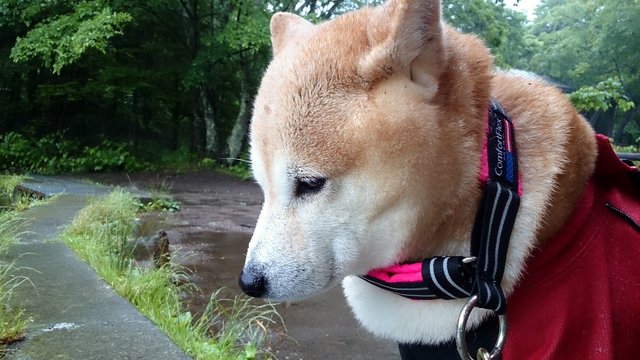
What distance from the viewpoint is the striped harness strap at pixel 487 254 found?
4.17 ft

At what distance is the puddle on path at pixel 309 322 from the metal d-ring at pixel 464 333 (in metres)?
2.24

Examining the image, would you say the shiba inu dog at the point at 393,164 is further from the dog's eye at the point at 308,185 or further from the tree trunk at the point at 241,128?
the tree trunk at the point at 241,128

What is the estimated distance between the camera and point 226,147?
15.4 meters

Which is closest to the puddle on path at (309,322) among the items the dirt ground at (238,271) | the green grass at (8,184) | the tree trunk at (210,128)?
the dirt ground at (238,271)

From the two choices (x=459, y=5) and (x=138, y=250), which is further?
(x=459, y=5)

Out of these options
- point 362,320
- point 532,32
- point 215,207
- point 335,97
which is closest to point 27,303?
point 362,320

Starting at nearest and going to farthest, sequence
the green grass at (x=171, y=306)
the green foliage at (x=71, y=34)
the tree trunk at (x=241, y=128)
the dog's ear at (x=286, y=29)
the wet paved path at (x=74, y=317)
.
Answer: the dog's ear at (x=286, y=29) → the wet paved path at (x=74, y=317) → the green grass at (x=171, y=306) → the green foliage at (x=71, y=34) → the tree trunk at (x=241, y=128)

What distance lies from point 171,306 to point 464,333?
7.80 feet

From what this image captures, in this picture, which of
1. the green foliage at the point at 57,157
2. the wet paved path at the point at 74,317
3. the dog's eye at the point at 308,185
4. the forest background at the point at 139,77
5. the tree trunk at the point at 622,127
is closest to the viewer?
the dog's eye at the point at 308,185

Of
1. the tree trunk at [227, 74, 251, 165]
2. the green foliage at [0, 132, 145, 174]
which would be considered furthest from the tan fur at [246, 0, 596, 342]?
the green foliage at [0, 132, 145, 174]

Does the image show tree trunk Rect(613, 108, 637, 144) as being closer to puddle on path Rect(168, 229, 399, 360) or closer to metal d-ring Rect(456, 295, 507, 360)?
puddle on path Rect(168, 229, 399, 360)

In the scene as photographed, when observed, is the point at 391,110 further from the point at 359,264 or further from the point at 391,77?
the point at 359,264

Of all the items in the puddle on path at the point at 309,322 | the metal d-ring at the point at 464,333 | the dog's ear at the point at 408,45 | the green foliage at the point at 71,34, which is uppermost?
the green foliage at the point at 71,34

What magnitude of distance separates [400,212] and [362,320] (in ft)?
1.37
